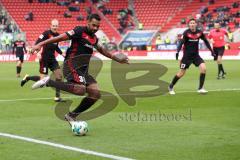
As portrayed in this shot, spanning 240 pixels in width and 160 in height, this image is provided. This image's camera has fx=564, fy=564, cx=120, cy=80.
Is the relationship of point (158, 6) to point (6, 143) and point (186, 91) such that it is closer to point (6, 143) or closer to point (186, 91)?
point (186, 91)

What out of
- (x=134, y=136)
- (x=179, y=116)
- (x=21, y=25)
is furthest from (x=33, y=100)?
(x=21, y=25)

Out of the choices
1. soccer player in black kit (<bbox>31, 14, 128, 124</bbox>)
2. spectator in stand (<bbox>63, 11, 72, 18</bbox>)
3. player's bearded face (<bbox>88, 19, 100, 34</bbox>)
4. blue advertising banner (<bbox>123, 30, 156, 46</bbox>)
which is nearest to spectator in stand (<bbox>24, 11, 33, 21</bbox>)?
spectator in stand (<bbox>63, 11, 72, 18</bbox>)

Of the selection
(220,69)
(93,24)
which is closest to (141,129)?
(93,24)

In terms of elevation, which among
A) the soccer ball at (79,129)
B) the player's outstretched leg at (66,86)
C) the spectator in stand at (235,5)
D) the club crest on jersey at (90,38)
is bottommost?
the soccer ball at (79,129)

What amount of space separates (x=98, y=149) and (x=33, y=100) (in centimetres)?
768

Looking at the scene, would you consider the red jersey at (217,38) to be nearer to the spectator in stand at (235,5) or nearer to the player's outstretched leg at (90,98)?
the player's outstretched leg at (90,98)

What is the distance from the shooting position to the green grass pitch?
7973 millimetres

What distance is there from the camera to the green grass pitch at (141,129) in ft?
26.2

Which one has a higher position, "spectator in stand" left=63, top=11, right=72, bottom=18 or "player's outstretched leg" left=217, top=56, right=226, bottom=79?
"spectator in stand" left=63, top=11, right=72, bottom=18

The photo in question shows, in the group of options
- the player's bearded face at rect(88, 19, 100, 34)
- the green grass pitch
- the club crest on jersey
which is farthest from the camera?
the club crest on jersey

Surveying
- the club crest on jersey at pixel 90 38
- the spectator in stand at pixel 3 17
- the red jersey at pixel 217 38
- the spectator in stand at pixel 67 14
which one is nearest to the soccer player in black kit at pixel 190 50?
the club crest on jersey at pixel 90 38

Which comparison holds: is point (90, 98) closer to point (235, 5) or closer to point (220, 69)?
point (220, 69)

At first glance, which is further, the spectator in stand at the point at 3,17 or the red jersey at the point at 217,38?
the spectator in stand at the point at 3,17

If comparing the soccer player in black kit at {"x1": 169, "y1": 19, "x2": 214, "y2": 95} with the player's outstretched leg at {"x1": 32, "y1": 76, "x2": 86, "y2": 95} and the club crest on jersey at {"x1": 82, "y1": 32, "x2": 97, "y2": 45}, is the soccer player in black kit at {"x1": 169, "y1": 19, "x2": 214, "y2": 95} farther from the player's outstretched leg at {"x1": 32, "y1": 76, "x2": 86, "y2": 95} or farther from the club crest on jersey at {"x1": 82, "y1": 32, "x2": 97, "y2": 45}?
the club crest on jersey at {"x1": 82, "y1": 32, "x2": 97, "y2": 45}
